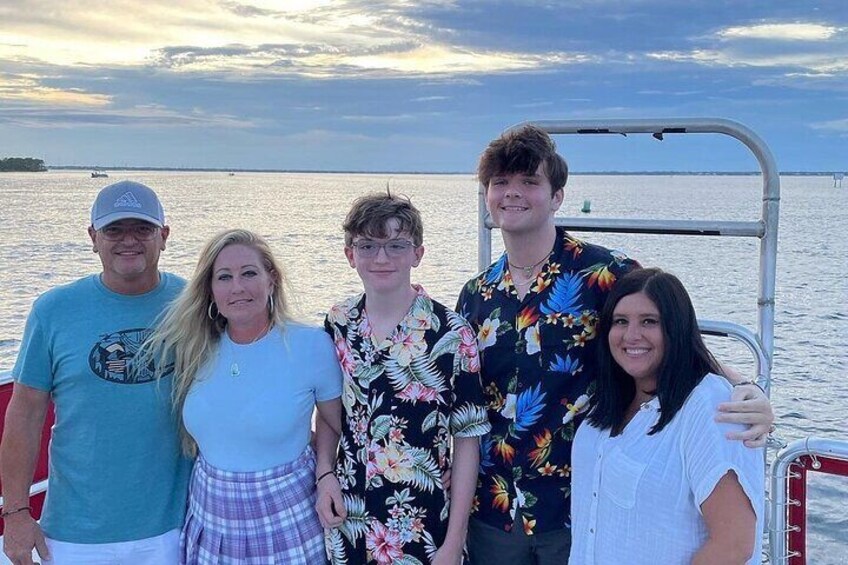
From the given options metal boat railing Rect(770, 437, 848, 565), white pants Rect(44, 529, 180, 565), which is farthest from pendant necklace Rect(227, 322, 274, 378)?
metal boat railing Rect(770, 437, 848, 565)

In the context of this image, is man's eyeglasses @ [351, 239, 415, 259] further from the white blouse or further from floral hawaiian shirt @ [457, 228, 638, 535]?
the white blouse

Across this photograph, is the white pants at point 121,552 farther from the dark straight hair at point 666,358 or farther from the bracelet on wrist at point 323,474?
the dark straight hair at point 666,358

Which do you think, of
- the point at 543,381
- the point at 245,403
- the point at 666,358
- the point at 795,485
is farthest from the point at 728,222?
the point at 245,403

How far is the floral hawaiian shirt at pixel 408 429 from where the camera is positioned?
244 cm

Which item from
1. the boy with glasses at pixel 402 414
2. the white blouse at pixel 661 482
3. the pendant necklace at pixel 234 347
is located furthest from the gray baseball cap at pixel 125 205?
the white blouse at pixel 661 482

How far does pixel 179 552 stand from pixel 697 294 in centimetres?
1780

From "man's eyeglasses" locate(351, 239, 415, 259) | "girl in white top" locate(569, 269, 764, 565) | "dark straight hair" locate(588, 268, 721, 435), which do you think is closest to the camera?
"girl in white top" locate(569, 269, 764, 565)

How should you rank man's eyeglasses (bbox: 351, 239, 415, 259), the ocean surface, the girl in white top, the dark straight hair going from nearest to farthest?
1. the girl in white top
2. the dark straight hair
3. man's eyeglasses (bbox: 351, 239, 415, 259)
4. the ocean surface

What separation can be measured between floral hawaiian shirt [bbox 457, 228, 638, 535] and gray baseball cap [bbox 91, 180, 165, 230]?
1.29 metres

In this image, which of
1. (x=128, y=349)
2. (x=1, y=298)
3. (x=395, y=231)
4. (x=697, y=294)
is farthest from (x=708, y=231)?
(x=1, y=298)

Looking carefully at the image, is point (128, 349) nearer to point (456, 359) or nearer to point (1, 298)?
point (456, 359)

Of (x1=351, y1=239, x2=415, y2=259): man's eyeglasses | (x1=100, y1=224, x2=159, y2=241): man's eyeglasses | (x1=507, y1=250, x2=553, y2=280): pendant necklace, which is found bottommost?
(x1=507, y1=250, x2=553, y2=280): pendant necklace

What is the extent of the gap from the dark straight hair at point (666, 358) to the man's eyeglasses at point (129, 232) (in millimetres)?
1624

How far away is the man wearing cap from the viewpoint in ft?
8.60
